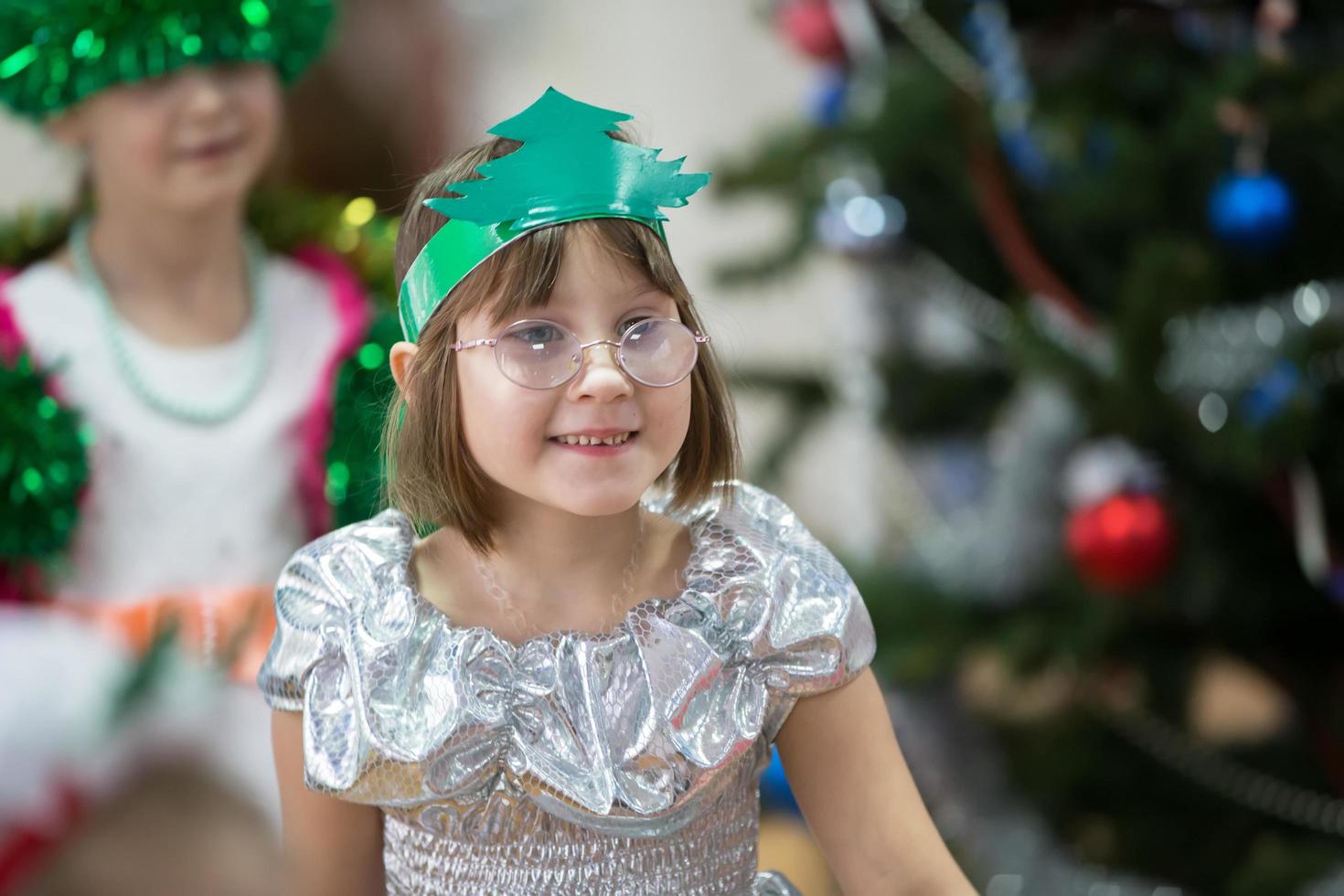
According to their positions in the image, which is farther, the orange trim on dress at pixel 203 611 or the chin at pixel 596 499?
the orange trim on dress at pixel 203 611

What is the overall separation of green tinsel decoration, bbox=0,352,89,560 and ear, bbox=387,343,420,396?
0.56 metres

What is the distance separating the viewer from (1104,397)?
1.51 m

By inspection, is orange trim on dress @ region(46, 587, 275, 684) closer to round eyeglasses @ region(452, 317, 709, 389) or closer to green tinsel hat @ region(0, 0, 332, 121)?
round eyeglasses @ region(452, 317, 709, 389)

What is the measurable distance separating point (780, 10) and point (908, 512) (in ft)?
2.33

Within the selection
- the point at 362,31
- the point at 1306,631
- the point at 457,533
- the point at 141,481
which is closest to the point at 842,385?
the point at 1306,631

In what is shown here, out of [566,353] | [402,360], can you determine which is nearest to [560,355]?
[566,353]

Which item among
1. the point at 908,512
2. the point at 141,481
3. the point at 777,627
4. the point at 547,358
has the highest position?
the point at 547,358

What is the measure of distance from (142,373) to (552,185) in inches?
29.0

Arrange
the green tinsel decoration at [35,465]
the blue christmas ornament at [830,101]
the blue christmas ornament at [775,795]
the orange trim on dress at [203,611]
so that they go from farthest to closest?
the blue christmas ornament at [830,101], the blue christmas ornament at [775,795], the green tinsel decoration at [35,465], the orange trim on dress at [203,611]

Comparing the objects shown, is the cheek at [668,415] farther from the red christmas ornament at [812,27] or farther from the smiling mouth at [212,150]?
the red christmas ornament at [812,27]

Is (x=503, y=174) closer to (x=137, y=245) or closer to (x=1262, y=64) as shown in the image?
(x=137, y=245)

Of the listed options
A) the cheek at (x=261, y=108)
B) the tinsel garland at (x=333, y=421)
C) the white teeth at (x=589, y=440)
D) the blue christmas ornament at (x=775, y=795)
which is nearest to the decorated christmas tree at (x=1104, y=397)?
the blue christmas ornament at (x=775, y=795)

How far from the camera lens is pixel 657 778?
75 cm

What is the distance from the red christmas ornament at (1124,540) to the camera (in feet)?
4.96
